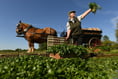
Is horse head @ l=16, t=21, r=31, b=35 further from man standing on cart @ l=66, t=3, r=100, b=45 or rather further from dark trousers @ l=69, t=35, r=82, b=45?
dark trousers @ l=69, t=35, r=82, b=45

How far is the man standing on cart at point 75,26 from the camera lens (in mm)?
13500

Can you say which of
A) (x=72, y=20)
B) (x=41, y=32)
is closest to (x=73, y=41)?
(x=72, y=20)

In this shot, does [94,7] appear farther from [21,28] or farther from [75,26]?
[21,28]

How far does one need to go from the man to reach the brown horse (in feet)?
8.47

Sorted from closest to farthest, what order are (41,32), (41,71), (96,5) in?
(41,71)
(96,5)
(41,32)

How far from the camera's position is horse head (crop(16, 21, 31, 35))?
48.4 feet

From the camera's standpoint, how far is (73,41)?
14.1 m

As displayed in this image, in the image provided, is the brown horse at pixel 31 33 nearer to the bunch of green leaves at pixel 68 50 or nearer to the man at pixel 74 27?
the man at pixel 74 27

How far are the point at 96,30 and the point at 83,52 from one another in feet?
26.0

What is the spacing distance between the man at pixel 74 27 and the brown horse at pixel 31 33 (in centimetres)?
258

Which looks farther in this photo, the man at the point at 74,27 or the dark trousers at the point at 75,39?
the dark trousers at the point at 75,39

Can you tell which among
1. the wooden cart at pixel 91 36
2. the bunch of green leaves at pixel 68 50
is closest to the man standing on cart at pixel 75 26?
the wooden cart at pixel 91 36

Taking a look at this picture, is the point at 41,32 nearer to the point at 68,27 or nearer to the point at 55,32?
the point at 55,32

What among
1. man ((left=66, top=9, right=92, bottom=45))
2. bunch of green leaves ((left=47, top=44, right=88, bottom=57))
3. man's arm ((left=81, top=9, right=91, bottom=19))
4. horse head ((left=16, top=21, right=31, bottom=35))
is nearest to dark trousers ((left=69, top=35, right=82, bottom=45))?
man ((left=66, top=9, right=92, bottom=45))
